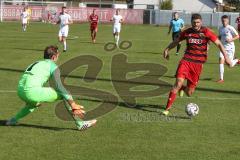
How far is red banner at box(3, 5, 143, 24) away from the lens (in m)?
71.0

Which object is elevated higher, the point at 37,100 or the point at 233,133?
the point at 37,100

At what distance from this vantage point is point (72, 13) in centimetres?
7362

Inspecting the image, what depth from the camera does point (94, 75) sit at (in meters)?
18.1

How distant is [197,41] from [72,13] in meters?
63.1

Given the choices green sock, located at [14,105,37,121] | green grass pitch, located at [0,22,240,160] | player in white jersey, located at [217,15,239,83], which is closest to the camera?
green grass pitch, located at [0,22,240,160]

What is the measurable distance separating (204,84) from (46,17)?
58035mm

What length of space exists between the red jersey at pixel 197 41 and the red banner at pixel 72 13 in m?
60.4

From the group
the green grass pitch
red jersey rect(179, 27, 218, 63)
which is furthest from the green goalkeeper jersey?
red jersey rect(179, 27, 218, 63)

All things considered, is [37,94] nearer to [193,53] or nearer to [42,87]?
[42,87]

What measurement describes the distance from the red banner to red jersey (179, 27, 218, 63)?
6040cm

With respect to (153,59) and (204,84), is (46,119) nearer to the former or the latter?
(204,84)

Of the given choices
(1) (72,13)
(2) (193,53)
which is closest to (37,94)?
(2) (193,53)

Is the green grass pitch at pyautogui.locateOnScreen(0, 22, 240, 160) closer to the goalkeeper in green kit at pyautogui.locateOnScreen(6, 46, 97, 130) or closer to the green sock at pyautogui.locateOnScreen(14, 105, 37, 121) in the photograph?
the green sock at pyautogui.locateOnScreen(14, 105, 37, 121)

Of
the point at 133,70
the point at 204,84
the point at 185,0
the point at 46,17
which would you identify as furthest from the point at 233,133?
the point at 185,0
